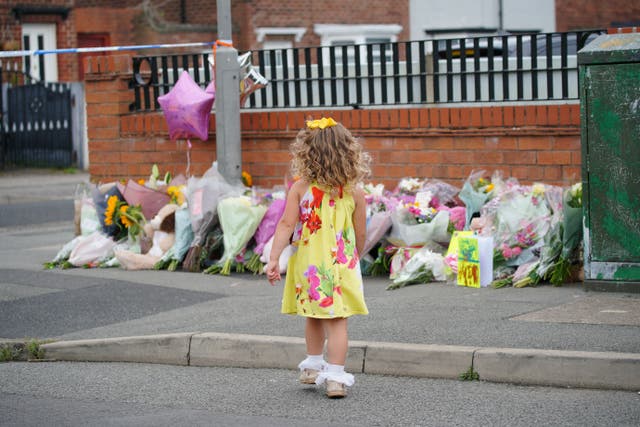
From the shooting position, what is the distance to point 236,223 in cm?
940

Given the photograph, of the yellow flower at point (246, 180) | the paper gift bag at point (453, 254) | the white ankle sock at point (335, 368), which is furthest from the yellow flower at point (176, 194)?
the white ankle sock at point (335, 368)

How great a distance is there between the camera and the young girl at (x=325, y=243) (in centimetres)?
573

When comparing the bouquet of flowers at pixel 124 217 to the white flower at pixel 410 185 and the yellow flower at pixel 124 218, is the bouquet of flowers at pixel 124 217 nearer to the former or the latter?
the yellow flower at pixel 124 218

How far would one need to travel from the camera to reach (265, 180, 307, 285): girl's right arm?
5793mm

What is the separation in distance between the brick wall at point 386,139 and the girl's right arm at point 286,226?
13.2 feet

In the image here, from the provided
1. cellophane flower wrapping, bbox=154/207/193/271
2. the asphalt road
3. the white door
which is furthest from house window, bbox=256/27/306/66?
the asphalt road

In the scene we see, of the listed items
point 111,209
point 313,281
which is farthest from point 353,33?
point 313,281

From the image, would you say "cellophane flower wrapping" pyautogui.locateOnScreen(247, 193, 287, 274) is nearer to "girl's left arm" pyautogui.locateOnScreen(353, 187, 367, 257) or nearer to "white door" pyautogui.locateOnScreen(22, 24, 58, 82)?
"girl's left arm" pyautogui.locateOnScreen(353, 187, 367, 257)

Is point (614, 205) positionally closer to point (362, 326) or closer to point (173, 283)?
point (362, 326)

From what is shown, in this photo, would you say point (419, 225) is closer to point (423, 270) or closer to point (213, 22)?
point (423, 270)

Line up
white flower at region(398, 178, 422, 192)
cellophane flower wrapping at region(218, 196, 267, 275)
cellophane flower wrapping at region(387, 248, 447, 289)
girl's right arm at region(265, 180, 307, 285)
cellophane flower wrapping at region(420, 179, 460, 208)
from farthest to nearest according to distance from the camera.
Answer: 1. white flower at region(398, 178, 422, 192)
2. cellophane flower wrapping at region(218, 196, 267, 275)
3. cellophane flower wrapping at region(420, 179, 460, 208)
4. cellophane flower wrapping at region(387, 248, 447, 289)
5. girl's right arm at region(265, 180, 307, 285)

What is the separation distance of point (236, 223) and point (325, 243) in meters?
3.70

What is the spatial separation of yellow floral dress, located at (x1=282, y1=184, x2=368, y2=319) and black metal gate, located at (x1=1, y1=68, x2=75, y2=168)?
18545 mm

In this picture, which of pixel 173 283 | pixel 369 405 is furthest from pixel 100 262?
pixel 369 405
